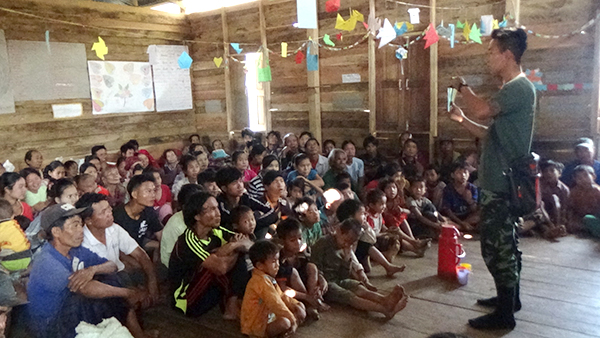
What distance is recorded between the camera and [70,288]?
2.46 meters

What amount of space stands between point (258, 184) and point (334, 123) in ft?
10.6

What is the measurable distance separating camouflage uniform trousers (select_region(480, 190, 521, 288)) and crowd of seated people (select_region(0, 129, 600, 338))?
59 centimetres

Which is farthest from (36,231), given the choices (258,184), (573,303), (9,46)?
(9,46)

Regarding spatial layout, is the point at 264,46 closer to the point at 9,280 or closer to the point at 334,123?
the point at 334,123

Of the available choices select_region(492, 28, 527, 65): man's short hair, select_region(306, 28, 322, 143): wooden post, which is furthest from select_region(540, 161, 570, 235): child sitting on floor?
select_region(306, 28, 322, 143): wooden post

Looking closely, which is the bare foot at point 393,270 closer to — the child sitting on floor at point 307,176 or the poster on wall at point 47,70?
the child sitting on floor at point 307,176

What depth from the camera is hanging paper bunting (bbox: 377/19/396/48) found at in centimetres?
612

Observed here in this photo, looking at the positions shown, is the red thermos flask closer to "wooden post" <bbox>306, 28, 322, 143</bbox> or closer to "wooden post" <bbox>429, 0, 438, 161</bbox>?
"wooden post" <bbox>429, 0, 438, 161</bbox>

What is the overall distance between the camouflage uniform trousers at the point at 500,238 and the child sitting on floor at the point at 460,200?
2131 mm

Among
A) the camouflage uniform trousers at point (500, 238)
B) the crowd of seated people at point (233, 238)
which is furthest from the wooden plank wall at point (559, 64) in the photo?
the camouflage uniform trousers at point (500, 238)

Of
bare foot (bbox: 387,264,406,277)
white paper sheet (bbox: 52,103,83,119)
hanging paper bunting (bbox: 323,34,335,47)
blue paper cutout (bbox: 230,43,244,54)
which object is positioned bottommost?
bare foot (bbox: 387,264,406,277)

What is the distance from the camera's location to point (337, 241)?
3.23m

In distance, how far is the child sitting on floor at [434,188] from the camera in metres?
4.90

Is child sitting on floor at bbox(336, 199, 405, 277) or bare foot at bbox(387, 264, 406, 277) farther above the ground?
child sitting on floor at bbox(336, 199, 405, 277)
